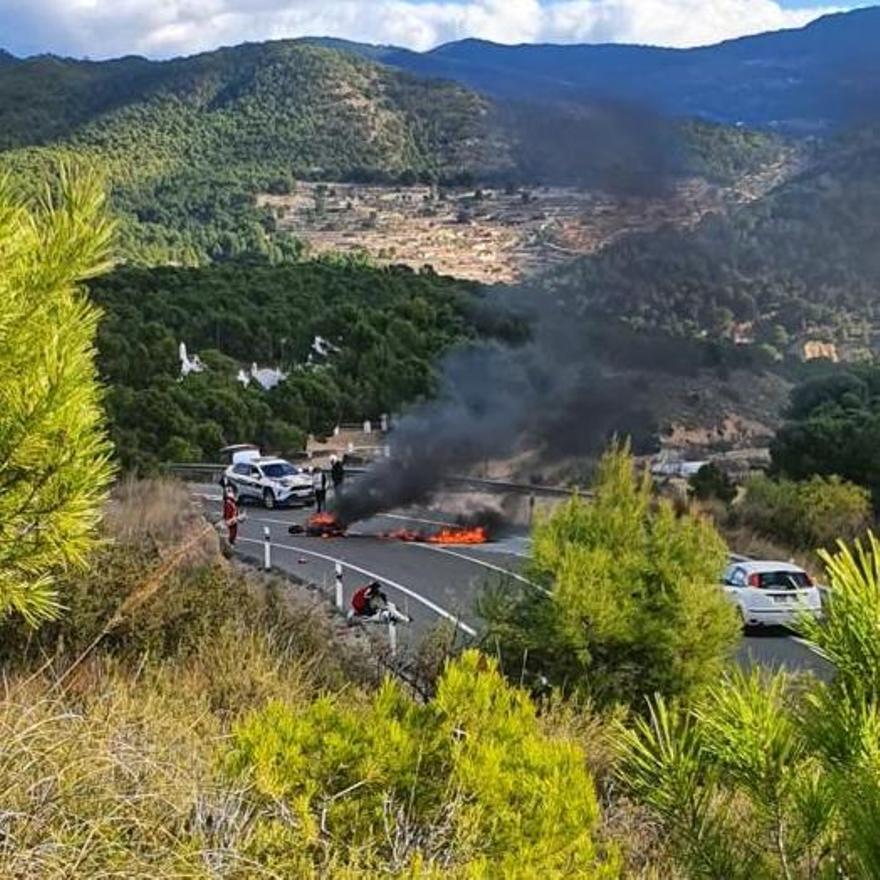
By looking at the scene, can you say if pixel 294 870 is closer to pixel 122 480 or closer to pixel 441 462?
pixel 122 480

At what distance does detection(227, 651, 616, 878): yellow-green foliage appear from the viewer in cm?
328

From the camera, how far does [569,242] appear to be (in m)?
41.4

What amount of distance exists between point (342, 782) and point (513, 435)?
29386 mm

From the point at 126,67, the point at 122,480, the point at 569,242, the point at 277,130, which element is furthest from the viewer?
the point at 126,67

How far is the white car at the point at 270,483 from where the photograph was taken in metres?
31.3

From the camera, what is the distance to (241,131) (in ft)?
330

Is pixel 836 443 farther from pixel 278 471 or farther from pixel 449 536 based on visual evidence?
pixel 278 471

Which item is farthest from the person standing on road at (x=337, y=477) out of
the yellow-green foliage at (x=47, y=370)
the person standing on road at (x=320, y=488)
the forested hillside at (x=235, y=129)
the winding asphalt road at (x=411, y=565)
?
the forested hillside at (x=235, y=129)

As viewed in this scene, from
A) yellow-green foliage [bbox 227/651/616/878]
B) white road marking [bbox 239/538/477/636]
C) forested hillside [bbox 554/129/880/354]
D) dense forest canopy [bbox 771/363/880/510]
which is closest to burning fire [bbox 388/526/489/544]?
white road marking [bbox 239/538/477/636]

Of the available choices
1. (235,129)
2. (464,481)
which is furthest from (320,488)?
(235,129)

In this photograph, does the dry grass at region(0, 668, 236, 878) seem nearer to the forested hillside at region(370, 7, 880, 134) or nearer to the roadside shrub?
the roadside shrub

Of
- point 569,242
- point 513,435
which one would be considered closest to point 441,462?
point 513,435

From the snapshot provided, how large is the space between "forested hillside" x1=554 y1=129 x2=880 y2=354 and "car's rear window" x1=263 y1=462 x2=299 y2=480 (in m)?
14.3

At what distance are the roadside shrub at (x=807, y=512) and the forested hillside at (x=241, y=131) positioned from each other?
28.8m
